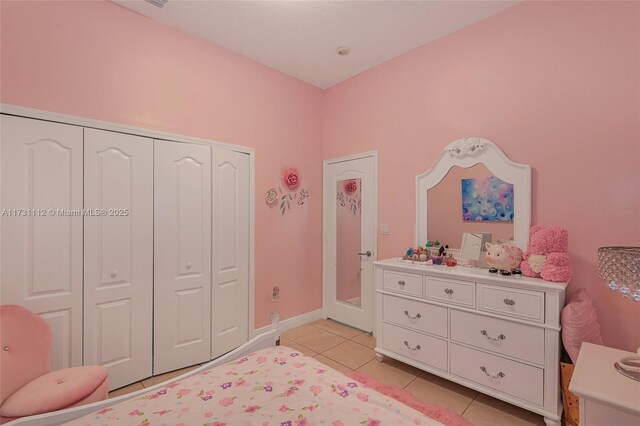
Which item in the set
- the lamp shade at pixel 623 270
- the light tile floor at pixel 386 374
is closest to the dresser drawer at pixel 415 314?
the light tile floor at pixel 386 374

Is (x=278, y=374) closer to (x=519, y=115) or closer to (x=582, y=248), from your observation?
(x=582, y=248)

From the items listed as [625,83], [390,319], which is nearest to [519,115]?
[625,83]

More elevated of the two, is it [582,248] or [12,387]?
[582,248]

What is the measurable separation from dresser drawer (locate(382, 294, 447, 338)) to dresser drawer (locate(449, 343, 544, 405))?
17 centimetres

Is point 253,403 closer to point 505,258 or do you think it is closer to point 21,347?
point 21,347

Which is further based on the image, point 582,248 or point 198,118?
point 198,118

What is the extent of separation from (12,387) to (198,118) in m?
2.25

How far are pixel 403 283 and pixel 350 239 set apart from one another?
3.81 feet

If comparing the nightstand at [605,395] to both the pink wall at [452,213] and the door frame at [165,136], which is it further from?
the door frame at [165,136]

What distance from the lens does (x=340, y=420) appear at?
1050 millimetres

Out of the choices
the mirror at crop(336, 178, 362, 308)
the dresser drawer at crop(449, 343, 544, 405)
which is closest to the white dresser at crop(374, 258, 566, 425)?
the dresser drawer at crop(449, 343, 544, 405)

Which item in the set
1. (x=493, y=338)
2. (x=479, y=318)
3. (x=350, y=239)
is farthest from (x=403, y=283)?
(x=350, y=239)

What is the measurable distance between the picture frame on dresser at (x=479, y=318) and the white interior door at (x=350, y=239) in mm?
689

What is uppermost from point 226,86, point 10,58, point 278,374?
point 226,86
